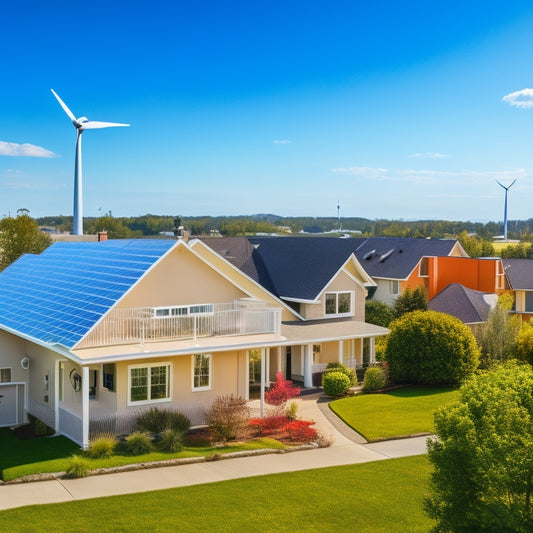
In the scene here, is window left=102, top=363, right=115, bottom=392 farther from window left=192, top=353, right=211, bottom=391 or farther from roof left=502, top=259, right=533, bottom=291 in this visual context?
roof left=502, top=259, right=533, bottom=291

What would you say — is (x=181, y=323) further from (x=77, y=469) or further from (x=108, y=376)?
(x=77, y=469)

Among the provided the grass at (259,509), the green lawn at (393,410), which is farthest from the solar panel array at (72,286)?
the green lawn at (393,410)

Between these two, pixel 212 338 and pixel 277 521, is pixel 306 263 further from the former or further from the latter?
pixel 277 521

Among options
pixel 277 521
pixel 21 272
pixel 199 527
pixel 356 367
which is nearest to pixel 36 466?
pixel 199 527

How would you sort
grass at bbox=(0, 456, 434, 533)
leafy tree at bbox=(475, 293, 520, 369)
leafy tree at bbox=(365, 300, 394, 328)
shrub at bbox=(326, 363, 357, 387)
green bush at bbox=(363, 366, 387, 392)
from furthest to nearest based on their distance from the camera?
1. leafy tree at bbox=(365, 300, 394, 328)
2. leafy tree at bbox=(475, 293, 520, 369)
3. shrub at bbox=(326, 363, 357, 387)
4. green bush at bbox=(363, 366, 387, 392)
5. grass at bbox=(0, 456, 434, 533)

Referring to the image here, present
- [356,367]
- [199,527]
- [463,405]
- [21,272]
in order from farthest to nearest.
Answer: [356,367], [21,272], [199,527], [463,405]

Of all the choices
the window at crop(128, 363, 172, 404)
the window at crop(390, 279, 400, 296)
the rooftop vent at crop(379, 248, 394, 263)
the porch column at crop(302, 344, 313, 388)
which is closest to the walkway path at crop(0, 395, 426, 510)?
the window at crop(128, 363, 172, 404)

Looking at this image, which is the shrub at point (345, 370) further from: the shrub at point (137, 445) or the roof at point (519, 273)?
the roof at point (519, 273)

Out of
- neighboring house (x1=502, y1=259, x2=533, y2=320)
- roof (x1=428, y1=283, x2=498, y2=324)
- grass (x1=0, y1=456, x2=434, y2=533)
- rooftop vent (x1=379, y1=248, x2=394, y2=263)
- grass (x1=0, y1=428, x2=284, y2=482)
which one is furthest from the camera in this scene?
rooftop vent (x1=379, y1=248, x2=394, y2=263)
